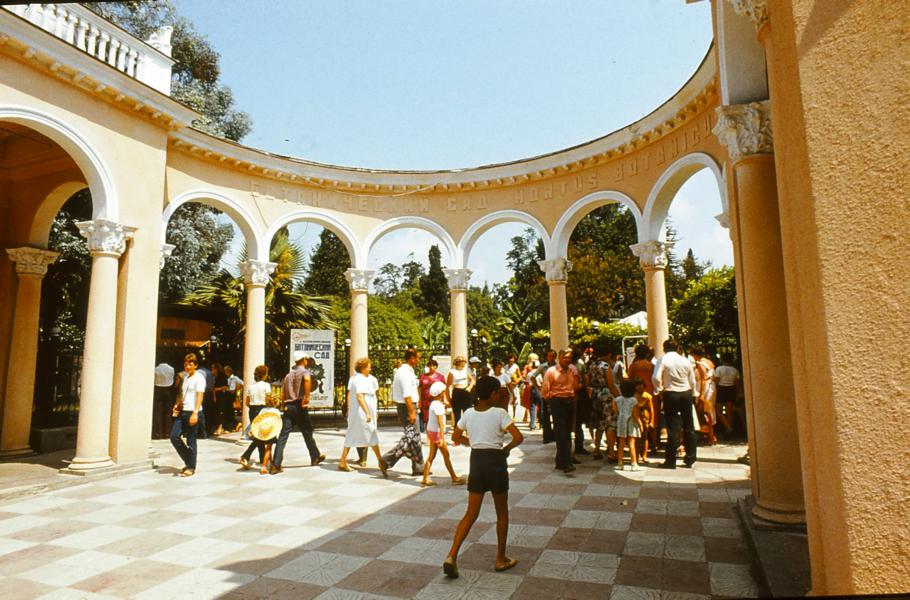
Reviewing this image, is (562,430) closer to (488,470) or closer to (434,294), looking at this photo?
(488,470)

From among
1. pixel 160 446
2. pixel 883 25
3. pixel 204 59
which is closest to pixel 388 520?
pixel 883 25

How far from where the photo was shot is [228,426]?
14.7 m

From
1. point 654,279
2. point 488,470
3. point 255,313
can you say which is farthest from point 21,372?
point 654,279

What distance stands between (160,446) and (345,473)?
5795 mm

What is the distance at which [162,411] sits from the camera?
12.7 meters

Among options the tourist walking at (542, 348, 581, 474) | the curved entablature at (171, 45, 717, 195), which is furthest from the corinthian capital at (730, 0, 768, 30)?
the curved entablature at (171, 45, 717, 195)

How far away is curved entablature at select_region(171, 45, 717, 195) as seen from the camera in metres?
11.5

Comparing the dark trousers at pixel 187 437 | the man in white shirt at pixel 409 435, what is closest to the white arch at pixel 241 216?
the dark trousers at pixel 187 437

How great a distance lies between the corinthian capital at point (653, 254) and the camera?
12758 mm

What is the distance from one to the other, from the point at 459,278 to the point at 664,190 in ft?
Result: 20.0

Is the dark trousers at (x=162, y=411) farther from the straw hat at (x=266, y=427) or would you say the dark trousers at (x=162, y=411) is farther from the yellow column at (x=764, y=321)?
the yellow column at (x=764, y=321)

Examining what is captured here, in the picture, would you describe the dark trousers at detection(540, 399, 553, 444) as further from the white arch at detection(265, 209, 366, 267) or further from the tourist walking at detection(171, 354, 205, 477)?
the white arch at detection(265, 209, 366, 267)

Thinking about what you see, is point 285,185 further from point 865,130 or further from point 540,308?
point 540,308

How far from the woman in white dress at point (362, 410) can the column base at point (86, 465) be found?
391 centimetres
